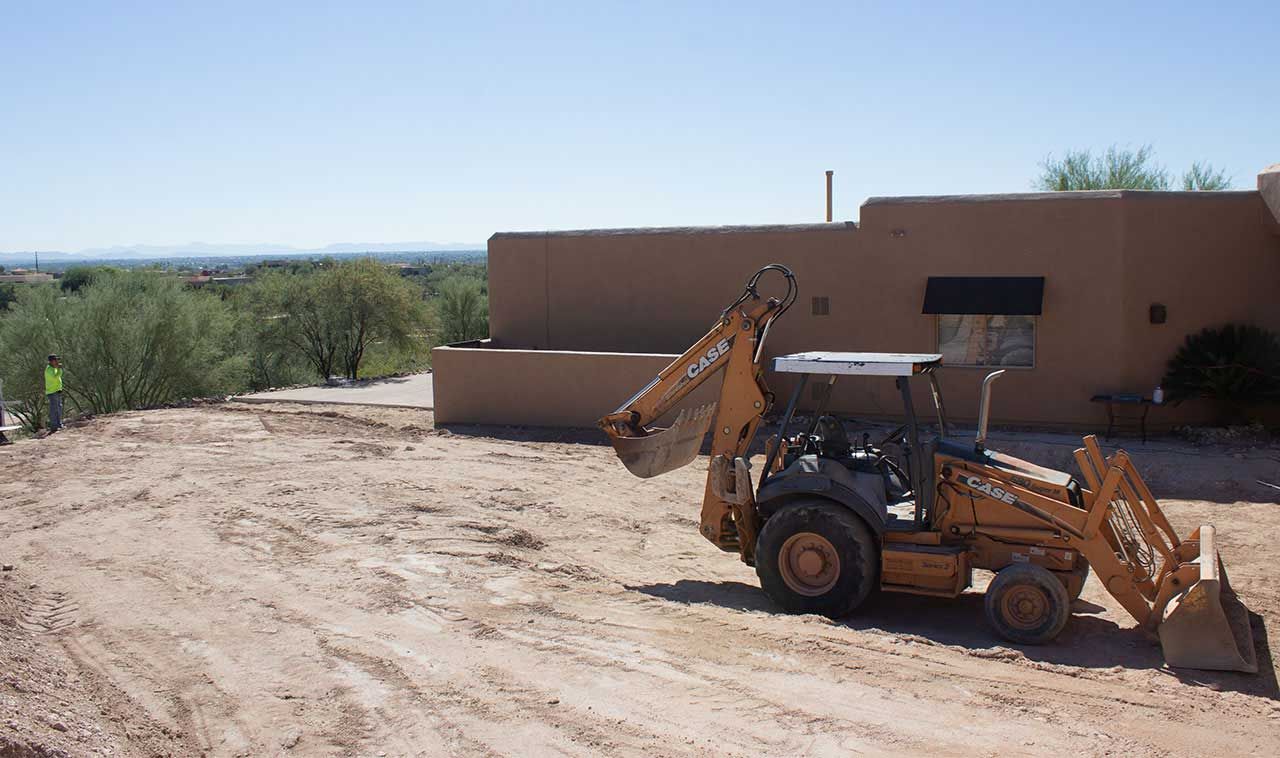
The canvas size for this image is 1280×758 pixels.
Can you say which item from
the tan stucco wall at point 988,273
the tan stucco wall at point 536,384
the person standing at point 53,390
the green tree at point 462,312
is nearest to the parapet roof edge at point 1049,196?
the tan stucco wall at point 988,273

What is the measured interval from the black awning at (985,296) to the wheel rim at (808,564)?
30.5 ft

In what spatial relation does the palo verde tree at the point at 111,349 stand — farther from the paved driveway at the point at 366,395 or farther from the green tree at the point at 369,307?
the paved driveway at the point at 366,395

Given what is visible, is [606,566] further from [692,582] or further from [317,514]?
[317,514]

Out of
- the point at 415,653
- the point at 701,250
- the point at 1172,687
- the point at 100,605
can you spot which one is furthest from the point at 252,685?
the point at 701,250

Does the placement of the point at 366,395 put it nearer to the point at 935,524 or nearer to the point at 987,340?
the point at 987,340

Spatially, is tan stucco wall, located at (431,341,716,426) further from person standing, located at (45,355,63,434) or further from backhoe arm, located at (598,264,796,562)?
backhoe arm, located at (598,264,796,562)

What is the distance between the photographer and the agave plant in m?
15.8

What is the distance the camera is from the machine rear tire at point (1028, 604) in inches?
320

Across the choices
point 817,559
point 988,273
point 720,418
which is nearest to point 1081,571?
point 817,559

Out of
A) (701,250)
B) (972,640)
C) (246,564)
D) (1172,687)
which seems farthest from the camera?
(701,250)

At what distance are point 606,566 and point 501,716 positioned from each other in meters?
4.21

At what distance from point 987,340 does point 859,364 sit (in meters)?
9.41

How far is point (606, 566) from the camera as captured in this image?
10773mm

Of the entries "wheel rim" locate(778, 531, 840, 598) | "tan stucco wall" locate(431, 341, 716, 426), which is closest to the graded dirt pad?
"wheel rim" locate(778, 531, 840, 598)
